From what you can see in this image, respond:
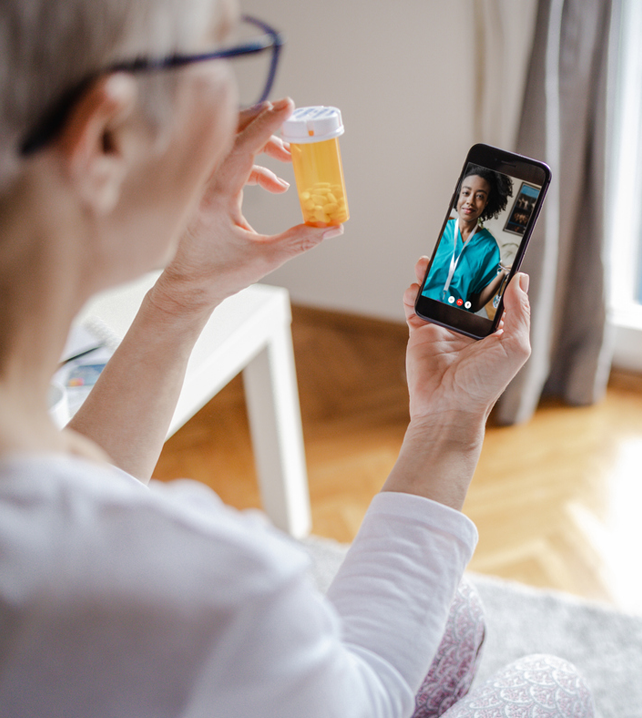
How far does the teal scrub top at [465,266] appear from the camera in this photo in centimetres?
81

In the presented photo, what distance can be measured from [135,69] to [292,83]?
1959mm

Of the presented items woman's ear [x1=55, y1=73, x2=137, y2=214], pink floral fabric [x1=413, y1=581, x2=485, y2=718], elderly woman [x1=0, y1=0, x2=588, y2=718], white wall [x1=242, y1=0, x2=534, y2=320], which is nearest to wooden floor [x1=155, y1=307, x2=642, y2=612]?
white wall [x1=242, y1=0, x2=534, y2=320]

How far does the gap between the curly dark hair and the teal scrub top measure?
25mm

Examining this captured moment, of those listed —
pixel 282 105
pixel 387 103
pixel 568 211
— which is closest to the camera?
pixel 282 105

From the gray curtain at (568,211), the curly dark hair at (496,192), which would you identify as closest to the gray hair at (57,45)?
the curly dark hair at (496,192)

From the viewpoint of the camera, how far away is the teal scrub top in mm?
812

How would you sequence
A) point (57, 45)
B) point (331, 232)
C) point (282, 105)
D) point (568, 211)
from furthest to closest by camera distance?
point (568, 211), point (331, 232), point (282, 105), point (57, 45)

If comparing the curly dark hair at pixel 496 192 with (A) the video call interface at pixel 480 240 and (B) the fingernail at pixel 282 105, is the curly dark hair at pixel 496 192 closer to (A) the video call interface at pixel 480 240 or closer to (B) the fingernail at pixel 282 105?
(A) the video call interface at pixel 480 240

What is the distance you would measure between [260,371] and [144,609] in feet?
3.43

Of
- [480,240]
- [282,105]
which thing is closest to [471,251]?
[480,240]

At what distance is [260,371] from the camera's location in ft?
4.62

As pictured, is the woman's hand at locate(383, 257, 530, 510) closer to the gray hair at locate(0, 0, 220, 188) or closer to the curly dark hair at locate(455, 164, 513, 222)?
the curly dark hair at locate(455, 164, 513, 222)

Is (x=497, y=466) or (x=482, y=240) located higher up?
(x=482, y=240)

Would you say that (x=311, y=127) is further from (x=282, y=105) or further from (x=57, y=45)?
(x=57, y=45)
